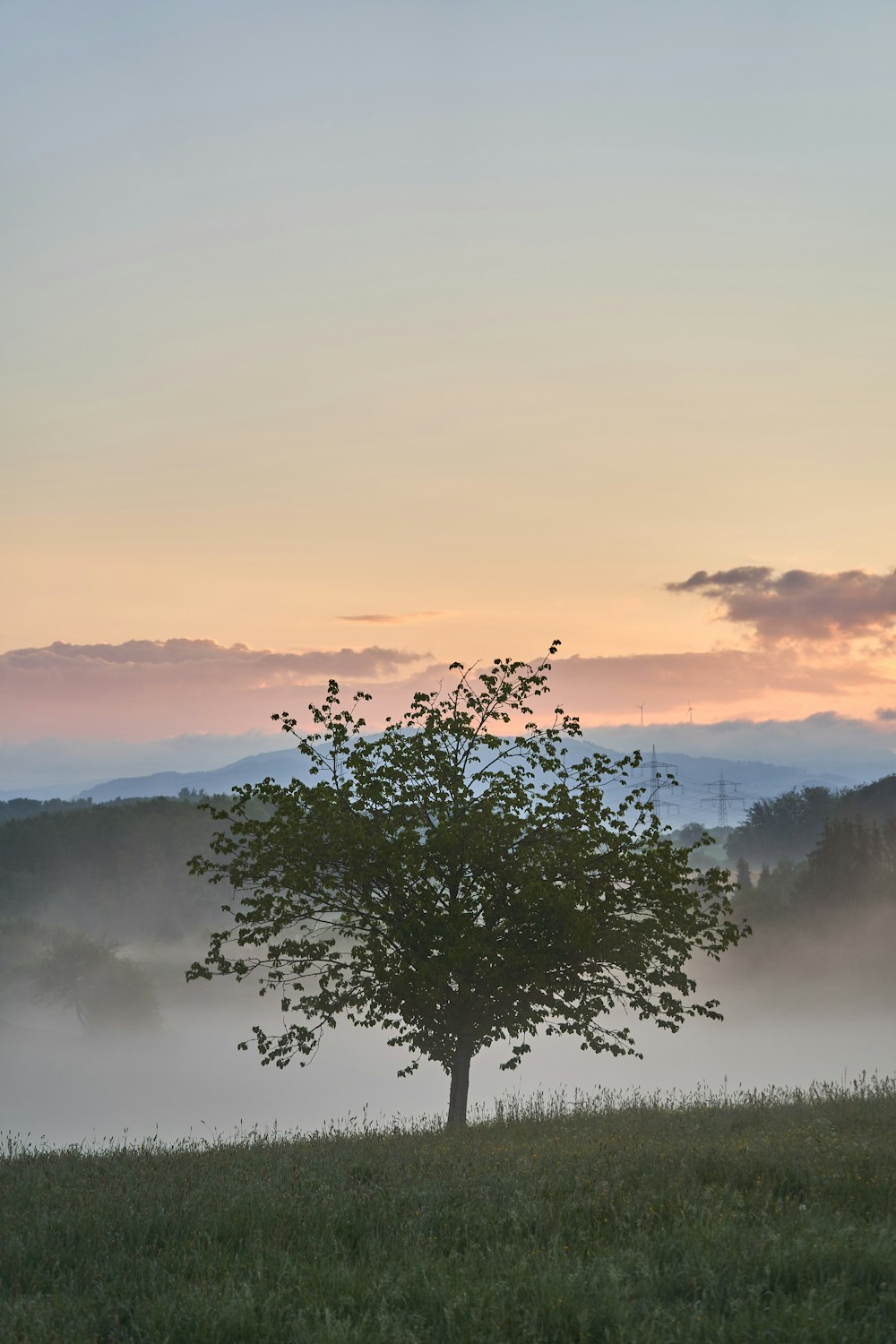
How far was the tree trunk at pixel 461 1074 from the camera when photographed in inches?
897

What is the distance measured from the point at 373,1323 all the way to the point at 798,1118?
1120cm

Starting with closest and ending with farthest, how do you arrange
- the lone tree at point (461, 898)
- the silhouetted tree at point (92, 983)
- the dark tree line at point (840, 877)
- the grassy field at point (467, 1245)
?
the grassy field at point (467, 1245), the lone tree at point (461, 898), the dark tree line at point (840, 877), the silhouetted tree at point (92, 983)

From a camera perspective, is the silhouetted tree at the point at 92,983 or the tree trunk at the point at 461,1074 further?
the silhouetted tree at the point at 92,983

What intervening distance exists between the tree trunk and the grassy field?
28.7 ft

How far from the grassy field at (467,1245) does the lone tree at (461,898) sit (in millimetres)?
8263

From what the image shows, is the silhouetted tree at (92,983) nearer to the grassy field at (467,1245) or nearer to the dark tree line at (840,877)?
the dark tree line at (840,877)

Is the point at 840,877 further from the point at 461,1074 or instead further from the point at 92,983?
the point at 461,1074

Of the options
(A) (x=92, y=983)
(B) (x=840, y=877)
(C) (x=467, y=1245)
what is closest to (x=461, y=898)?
(C) (x=467, y=1245)

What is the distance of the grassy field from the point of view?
24.0ft

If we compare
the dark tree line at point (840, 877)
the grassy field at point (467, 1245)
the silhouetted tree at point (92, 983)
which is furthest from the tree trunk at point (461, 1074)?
the silhouetted tree at point (92, 983)

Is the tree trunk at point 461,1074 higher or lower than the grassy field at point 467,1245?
lower

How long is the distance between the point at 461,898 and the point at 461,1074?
370 cm

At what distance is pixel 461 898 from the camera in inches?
921

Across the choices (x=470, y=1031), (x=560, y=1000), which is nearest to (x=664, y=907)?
(x=560, y=1000)
